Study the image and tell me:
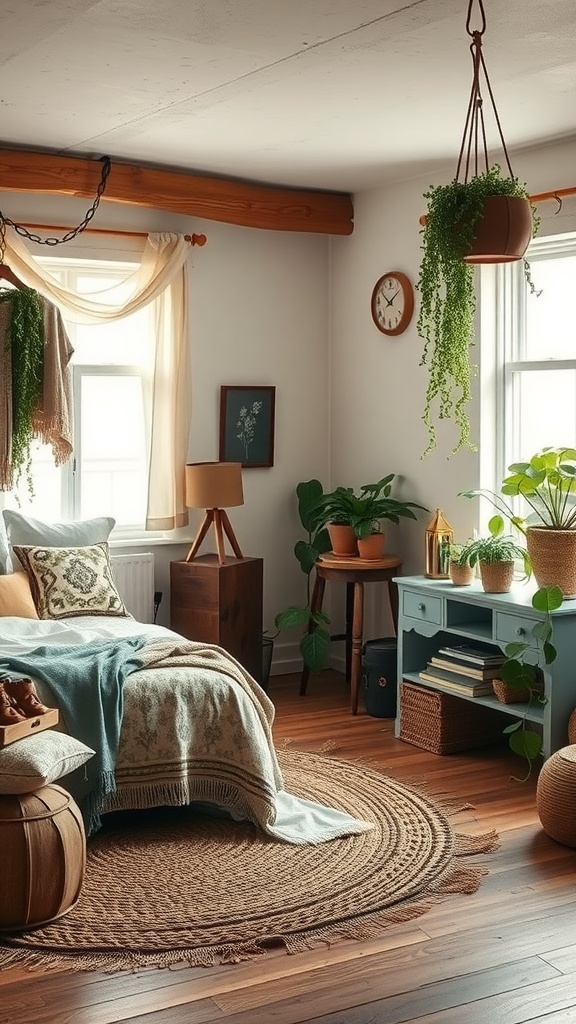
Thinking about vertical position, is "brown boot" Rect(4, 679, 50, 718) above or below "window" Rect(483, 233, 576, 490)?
below

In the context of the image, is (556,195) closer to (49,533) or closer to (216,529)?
(216,529)

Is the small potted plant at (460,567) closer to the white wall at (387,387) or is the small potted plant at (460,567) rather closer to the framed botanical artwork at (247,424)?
the white wall at (387,387)

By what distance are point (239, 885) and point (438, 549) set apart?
92.1 inches

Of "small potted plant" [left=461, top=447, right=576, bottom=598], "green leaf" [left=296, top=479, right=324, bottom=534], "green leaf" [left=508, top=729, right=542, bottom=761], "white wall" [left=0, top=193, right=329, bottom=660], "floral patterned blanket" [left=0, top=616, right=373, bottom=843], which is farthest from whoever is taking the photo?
"green leaf" [left=296, top=479, right=324, bottom=534]

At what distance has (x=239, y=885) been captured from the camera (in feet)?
12.7

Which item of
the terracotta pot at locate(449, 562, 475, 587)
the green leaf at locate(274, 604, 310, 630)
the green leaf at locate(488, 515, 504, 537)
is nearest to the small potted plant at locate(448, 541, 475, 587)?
the terracotta pot at locate(449, 562, 475, 587)

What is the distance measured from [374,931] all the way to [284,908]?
0.97 ft

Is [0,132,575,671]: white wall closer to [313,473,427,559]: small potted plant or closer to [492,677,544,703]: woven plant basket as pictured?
[313,473,427,559]: small potted plant

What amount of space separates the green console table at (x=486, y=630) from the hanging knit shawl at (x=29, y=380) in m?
1.83

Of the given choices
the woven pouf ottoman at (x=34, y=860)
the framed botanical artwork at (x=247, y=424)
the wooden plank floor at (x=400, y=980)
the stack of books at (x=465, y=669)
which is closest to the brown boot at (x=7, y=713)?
the woven pouf ottoman at (x=34, y=860)

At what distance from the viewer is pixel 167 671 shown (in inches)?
174

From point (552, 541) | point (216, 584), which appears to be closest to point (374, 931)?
point (552, 541)

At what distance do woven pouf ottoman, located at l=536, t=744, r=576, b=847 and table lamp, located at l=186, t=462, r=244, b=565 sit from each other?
7.72ft

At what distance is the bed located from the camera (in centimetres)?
421
